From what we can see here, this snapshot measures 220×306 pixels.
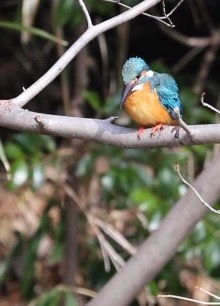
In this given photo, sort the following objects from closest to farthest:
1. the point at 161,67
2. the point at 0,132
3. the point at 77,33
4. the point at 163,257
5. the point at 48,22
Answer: the point at 163,257, the point at 161,67, the point at 77,33, the point at 48,22, the point at 0,132

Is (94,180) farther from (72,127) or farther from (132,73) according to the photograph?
(72,127)

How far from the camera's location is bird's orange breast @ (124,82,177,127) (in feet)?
7.84

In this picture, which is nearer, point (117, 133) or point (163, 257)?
point (117, 133)

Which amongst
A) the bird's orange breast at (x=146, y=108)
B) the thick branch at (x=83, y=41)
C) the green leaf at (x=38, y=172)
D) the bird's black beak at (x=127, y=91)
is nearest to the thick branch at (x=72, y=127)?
the thick branch at (x=83, y=41)

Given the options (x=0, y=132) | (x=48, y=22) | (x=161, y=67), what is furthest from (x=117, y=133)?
(x=0, y=132)

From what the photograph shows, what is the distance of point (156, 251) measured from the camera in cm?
288

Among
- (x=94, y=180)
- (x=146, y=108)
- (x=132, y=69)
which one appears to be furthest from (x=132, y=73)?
(x=94, y=180)

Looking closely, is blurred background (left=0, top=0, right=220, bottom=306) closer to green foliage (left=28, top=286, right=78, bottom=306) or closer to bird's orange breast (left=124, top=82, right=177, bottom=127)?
green foliage (left=28, top=286, right=78, bottom=306)

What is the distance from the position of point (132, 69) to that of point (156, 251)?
0.63 metres

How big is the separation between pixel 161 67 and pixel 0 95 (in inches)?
66.4

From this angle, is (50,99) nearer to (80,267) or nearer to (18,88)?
(18,88)

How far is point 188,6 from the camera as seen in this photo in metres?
4.60

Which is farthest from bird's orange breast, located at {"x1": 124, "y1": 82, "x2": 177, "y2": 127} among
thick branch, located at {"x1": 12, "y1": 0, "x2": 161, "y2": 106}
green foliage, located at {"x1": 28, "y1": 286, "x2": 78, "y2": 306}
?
green foliage, located at {"x1": 28, "y1": 286, "x2": 78, "y2": 306}

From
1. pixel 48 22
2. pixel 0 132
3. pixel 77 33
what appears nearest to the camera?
pixel 77 33
